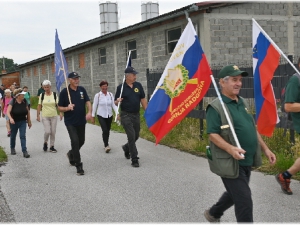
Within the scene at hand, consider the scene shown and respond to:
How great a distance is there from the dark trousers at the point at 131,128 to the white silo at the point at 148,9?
25536 mm

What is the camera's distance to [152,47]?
17.9 meters

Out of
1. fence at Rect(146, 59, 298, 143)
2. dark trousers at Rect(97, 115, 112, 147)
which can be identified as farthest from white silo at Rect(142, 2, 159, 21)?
dark trousers at Rect(97, 115, 112, 147)

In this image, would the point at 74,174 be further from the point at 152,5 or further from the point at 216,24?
the point at 152,5

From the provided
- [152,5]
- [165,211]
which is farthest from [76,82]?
[152,5]

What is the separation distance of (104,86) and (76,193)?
13.1 feet

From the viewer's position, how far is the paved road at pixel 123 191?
4.93 metres

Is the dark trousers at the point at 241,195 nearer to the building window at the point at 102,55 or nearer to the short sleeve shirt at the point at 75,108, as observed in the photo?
the short sleeve shirt at the point at 75,108

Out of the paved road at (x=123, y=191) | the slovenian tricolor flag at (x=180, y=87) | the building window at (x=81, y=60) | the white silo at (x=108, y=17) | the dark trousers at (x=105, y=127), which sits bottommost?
the paved road at (x=123, y=191)

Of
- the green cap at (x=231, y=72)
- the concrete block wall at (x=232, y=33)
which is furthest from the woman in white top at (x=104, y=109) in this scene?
the concrete block wall at (x=232, y=33)

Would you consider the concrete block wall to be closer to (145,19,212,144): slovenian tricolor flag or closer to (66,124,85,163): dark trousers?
(66,124,85,163): dark trousers

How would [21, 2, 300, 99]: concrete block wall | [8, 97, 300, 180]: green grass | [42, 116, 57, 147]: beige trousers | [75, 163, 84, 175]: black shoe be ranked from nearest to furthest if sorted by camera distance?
[8, 97, 300, 180]: green grass, [75, 163, 84, 175]: black shoe, [42, 116, 57, 147]: beige trousers, [21, 2, 300, 99]: concrete block wall

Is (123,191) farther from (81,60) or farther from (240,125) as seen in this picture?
(81,60)

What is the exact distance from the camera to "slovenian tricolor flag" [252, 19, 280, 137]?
5.57 meters

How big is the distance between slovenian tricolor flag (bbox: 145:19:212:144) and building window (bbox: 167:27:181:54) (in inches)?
426
